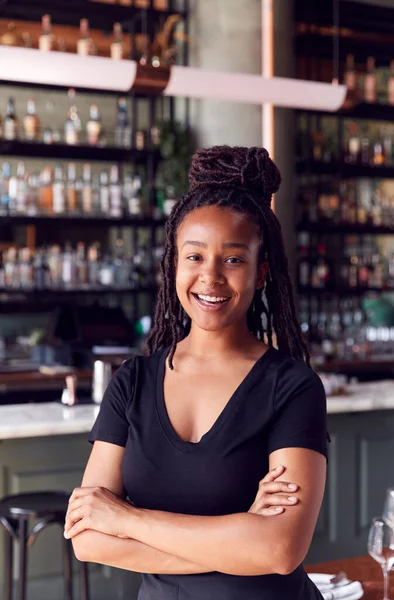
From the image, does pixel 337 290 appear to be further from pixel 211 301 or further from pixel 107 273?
pixel 211 301

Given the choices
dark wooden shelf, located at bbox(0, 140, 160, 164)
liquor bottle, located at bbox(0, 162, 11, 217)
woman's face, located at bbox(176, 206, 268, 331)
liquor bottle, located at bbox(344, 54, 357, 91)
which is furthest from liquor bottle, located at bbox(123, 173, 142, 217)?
woman's face, located at bbox(176, 206, 268, 331)

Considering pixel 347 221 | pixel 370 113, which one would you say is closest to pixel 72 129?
pixel 347 221

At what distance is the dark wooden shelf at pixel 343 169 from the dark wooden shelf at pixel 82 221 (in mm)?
1231

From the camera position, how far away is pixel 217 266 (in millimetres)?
1409

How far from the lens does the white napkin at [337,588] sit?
1.80 metres

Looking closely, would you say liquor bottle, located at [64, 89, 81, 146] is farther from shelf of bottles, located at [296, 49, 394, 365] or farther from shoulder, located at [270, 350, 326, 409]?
shoulder, located at [270, 350, 326, 409]

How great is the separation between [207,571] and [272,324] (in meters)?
0.46

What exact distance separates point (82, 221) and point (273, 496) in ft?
16.5

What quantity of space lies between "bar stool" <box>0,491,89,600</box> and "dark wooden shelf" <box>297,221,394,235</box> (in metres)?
4.24

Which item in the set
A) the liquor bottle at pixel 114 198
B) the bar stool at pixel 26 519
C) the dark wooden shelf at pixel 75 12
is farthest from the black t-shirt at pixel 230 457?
the dark wooden shelf at pixel 75 12

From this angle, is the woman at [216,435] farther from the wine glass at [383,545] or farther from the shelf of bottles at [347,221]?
the shelf of bottles at [347,221]

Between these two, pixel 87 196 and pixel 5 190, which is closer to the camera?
pixel 5 190

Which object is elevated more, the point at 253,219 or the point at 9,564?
the point at 253,219

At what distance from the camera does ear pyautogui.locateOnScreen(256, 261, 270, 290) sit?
4.94 ft
